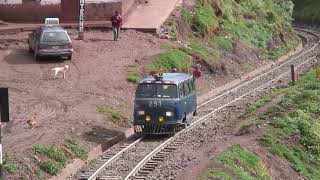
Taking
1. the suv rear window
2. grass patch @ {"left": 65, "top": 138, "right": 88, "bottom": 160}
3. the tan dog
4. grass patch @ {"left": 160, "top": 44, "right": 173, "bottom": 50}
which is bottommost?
grass patch @ {"left": 65, "top": 138, "right": 88, "bottom": 160}

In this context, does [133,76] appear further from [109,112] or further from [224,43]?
[224,43]

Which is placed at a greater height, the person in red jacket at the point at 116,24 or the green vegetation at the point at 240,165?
the person in red jacket at the point at 116,24

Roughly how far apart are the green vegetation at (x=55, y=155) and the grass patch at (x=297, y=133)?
5836 mm

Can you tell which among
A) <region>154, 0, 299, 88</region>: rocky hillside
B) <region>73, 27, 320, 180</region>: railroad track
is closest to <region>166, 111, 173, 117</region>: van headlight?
<region>73, 27, 320, 180</region>: railroad track

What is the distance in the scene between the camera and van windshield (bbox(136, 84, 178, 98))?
85.5 ft

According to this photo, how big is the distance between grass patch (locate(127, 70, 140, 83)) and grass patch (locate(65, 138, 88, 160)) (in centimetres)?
1107

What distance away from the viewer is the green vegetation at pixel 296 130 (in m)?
24.2

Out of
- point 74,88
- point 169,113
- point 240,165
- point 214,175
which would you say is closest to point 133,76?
point 74,88

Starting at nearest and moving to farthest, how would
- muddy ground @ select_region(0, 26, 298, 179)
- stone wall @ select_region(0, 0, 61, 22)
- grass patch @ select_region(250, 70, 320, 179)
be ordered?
grass patch @ select_region(250, 70, 320, 179)
muddy ground @ select_region(0, 26, 298, 179)
stone wall @ select_region(0, 0, 61, 22)

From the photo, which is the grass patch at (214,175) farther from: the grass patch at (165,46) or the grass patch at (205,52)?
the grass patch at (205,52)

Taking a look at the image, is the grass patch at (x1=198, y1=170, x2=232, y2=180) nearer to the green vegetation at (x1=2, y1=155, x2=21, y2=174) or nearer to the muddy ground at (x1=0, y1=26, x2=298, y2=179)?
the green vegetation at (x1=2, y1=155, x2=21, y2=174)

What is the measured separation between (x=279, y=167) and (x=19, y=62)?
17.0 m

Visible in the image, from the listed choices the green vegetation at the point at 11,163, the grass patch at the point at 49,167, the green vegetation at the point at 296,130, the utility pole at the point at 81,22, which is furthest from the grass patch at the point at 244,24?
the green vegetation at the point at 11,163

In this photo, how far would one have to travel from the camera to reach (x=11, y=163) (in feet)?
65.4
